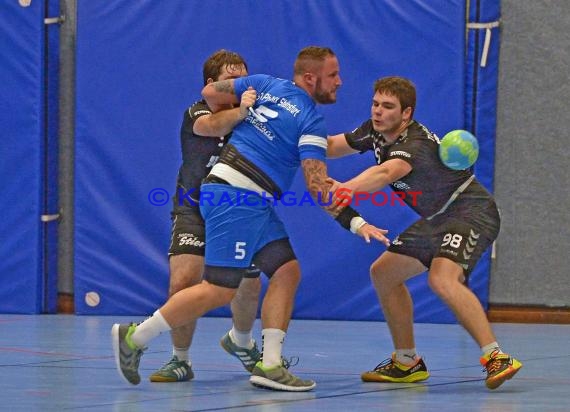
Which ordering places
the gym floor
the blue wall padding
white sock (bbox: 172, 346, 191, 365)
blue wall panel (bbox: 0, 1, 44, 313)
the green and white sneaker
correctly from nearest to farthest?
1. the gym floor
2. the green and white sneaker
3. white sock (bbox: 172, 346, 191, 365)
4. the blue wall padding
5. blue wall panel (bbox: 0, 1, 44, 313)

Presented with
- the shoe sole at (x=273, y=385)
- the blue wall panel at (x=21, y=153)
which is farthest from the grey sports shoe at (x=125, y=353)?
the blue wall panel at (x=21, y=153)

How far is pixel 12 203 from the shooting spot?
1242cm

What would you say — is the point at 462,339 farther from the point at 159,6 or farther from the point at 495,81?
the point at 159,6

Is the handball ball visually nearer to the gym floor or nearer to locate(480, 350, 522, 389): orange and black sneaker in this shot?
locate(480, 350, 522, 389): orange and black sneaker

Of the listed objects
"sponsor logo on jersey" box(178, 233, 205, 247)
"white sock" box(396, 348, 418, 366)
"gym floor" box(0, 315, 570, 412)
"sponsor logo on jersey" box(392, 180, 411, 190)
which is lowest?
"gym floor" box(0, 315, 570, 412)

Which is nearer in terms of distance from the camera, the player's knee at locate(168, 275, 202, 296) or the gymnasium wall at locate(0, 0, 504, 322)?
the player's knee at locate(168, 275, 202, 296)

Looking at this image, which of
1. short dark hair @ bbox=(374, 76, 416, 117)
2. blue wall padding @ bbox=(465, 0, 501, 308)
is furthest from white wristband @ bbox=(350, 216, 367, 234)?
blue wall padding @ bbox=(465, 0, 501, 308)

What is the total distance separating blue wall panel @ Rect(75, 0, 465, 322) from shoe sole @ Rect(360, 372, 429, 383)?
4163mm

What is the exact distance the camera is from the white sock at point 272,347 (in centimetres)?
668

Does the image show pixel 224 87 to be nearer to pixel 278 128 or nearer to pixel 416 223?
pixel 278 128

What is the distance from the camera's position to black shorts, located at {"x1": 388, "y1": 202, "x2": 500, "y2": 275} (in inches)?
284

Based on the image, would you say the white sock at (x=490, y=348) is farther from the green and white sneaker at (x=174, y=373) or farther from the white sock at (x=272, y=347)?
the green and white sneaker at (x=174, y=373)

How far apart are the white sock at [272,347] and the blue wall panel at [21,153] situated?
6.16 metres

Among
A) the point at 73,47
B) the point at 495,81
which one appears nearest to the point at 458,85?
the point at 495,81
